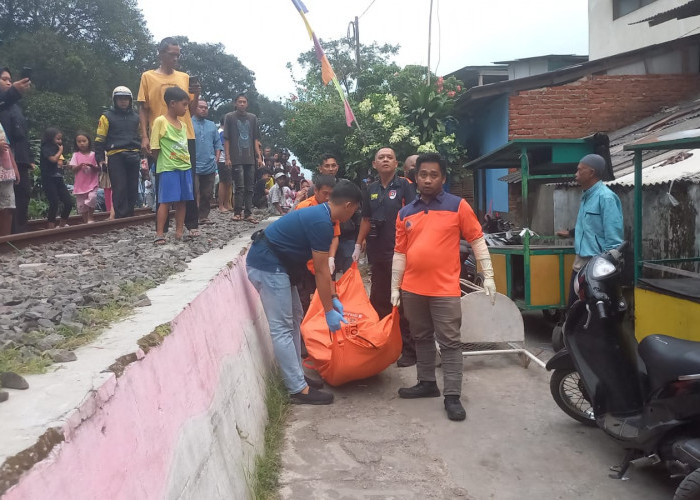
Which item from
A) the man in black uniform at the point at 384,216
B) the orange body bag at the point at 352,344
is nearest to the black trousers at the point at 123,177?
the man in black uniform at the point at 384,216

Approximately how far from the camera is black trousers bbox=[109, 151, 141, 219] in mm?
7719

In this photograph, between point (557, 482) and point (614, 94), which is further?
point (614, 94)

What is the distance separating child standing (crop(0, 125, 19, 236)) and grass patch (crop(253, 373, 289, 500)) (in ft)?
12.5

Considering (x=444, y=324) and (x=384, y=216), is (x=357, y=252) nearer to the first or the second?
(x=384, y=216)

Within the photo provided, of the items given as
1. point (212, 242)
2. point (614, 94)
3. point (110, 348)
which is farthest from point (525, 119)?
point (110, 348)

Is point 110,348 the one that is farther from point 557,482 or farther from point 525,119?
point 525,119

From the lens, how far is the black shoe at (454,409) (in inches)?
173

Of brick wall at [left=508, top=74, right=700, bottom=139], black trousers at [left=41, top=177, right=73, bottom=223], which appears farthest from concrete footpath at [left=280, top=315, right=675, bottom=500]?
brick wall at [left=508, top=74, right=700, bottom=139]

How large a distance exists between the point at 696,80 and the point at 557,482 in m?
10.1

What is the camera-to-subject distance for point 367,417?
14.7 feet

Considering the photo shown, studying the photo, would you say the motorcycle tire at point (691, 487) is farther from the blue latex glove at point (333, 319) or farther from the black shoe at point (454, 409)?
the blue latex glove at point (333, 319)

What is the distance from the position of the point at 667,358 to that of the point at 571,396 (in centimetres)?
143

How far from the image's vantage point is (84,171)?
31.0 feet

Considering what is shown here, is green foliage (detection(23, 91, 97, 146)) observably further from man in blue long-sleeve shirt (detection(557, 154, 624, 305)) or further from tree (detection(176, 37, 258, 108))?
man in blue long-sleeve shirt (detection(557, 154, 624, 305))
